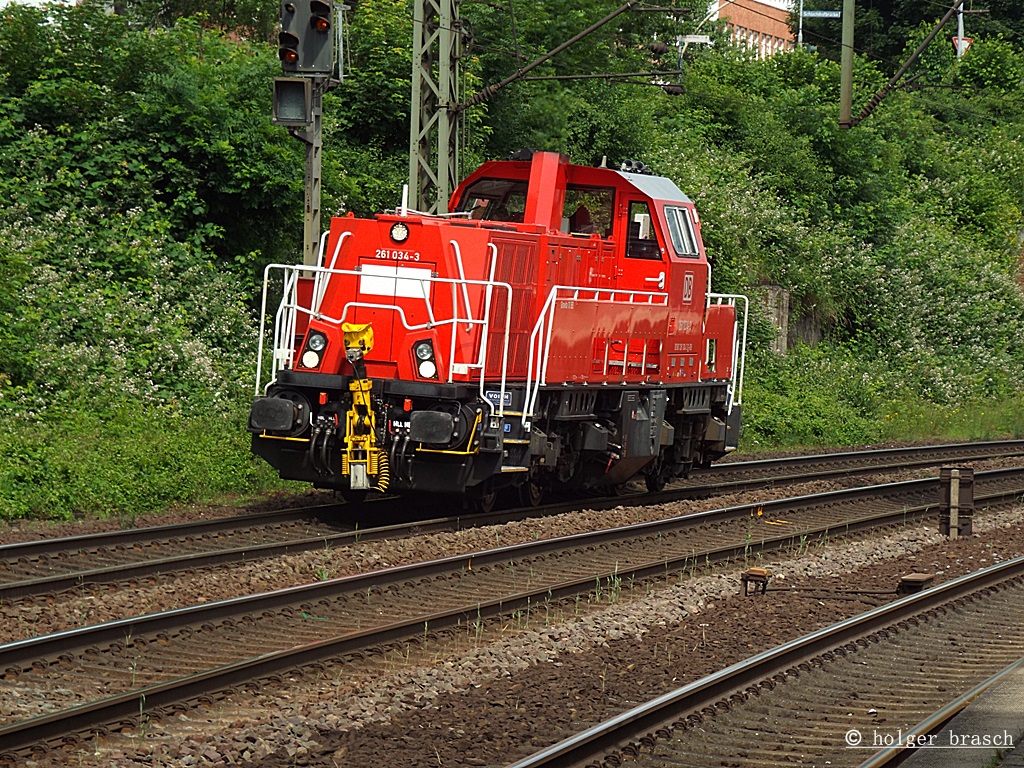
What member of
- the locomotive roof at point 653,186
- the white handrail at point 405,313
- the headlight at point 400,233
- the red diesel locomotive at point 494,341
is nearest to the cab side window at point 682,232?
the red diesel locomotive at point 494,341

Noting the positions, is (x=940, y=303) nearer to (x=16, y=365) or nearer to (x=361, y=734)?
(x=16, y=365)

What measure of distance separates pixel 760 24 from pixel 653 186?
68.8 meters

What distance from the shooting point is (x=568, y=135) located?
30.0 m

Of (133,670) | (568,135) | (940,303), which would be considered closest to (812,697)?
(133,670)

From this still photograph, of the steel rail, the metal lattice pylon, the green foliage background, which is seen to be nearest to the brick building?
the green foliage background

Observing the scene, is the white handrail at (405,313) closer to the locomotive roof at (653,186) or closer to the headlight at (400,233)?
the headlight at (400,233)

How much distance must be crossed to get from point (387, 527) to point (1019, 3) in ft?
180

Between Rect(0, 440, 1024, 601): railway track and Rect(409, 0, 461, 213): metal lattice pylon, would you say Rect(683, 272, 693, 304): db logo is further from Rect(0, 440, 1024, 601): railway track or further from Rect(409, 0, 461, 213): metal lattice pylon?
Rect(409, 0, 461, 213): metal lattice pylon

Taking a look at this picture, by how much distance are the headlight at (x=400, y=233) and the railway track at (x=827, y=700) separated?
19.6 feet

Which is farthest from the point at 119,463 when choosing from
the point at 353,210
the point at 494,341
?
the point at 353,210

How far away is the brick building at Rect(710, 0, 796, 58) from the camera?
7470cm

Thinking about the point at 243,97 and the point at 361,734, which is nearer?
the point at 361,734

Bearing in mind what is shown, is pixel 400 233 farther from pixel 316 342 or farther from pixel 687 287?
pixel 687 287

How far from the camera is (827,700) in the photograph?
7840 mm
